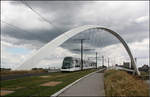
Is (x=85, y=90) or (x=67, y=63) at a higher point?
(x=67, y=63)

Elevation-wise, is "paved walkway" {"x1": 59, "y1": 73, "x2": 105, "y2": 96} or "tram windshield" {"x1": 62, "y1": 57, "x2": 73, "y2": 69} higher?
"tram windshield" {"x1": 62, "y1": 57, "x2": 73, "y2": 69}

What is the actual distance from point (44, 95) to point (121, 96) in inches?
162

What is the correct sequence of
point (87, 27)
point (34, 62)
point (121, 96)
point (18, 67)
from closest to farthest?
point (121, 96), point (18, 67), point (34, 62), point (87, 27)

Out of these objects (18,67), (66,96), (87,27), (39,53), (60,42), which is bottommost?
(66,96)

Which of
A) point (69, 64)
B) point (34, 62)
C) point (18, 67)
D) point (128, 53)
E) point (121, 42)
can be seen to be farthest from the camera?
point (128, 53)

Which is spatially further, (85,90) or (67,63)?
(67,63)

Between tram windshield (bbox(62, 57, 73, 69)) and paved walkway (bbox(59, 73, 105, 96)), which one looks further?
tram windshield (bbox(62, 57, 73, 69))

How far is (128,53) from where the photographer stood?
53.7m

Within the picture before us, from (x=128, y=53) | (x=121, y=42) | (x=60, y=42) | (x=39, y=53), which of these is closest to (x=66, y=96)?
(x=39, y=53)

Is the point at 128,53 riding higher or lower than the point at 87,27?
lower

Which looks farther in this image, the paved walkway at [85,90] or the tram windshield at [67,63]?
the tram windshield at [67,63]

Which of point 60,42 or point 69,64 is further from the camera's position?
point 69,64

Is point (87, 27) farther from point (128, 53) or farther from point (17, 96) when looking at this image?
point (17, 96)

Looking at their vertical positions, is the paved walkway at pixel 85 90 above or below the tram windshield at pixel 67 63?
below
